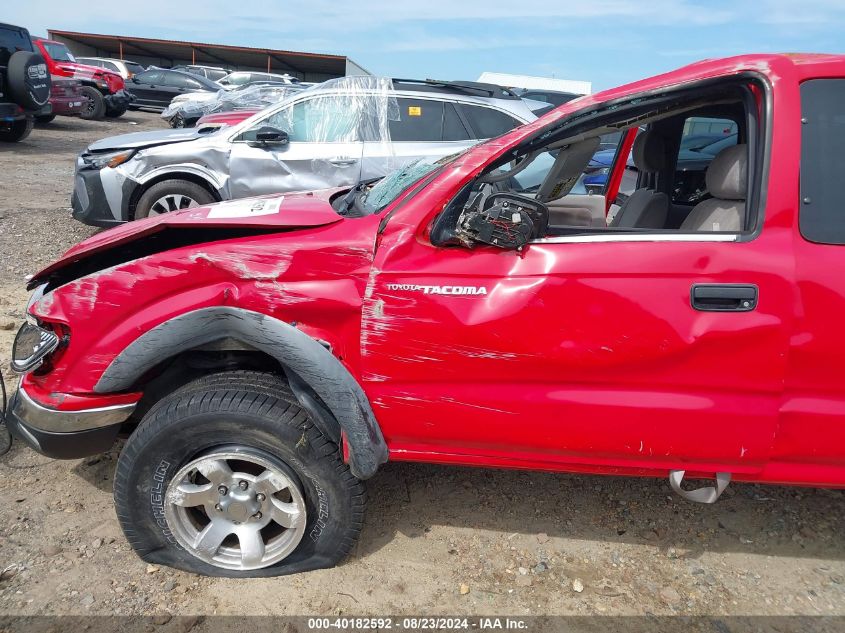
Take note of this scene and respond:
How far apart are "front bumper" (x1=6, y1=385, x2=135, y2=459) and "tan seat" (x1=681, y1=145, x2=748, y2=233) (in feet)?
7.30

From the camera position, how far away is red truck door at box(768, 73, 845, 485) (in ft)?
6.55

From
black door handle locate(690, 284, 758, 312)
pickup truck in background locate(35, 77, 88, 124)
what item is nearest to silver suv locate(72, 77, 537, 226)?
black door handle locate(690, 284, 758, 312)

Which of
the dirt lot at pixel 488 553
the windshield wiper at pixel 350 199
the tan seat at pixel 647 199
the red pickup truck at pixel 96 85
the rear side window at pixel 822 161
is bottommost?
the red pickup truck at pixel 96 85

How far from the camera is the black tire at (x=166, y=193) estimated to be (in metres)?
6.00

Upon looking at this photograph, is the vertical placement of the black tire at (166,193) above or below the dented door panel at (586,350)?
below

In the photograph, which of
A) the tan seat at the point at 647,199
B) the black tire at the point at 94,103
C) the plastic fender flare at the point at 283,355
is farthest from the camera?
the black tire at the point at 94,103

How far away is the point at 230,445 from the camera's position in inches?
89.1

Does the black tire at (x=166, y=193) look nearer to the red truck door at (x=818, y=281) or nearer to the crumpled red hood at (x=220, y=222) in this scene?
the crumpled red hood at (x=220, y=222)

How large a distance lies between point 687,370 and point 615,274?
39cm

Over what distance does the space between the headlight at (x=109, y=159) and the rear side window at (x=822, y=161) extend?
5.79m

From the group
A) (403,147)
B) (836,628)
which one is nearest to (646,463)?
(836,628)

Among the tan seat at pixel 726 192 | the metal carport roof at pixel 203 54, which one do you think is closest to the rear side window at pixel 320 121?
the tan seat at pixel 726 192

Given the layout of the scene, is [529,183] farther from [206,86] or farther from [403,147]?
[206,86]

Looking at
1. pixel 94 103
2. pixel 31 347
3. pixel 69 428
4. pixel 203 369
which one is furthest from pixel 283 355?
pixel 94 103
